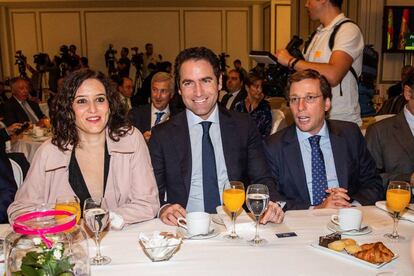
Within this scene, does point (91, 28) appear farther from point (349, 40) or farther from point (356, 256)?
point (356, 256)

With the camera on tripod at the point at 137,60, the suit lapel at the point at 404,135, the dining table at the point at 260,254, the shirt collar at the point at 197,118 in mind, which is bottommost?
the dining table at the point at 260,254

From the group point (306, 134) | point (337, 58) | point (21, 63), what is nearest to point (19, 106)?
point (337, 58)

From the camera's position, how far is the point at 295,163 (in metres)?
2.19

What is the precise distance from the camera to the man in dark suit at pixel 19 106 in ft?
19.4

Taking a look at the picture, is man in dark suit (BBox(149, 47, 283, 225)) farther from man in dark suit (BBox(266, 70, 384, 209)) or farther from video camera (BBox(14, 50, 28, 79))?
video camera (BBox(14, 50, 28, 79))

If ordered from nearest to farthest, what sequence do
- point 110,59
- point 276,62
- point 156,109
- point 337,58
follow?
point 337,58 < point 276,62 < point 156,109 < point 110,59

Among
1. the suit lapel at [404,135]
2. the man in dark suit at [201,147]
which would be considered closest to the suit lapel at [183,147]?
the man in dark suit at [201,147]

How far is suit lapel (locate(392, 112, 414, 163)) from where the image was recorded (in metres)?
2.52

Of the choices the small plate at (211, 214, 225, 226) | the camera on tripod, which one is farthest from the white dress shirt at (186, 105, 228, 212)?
the camera on tripod

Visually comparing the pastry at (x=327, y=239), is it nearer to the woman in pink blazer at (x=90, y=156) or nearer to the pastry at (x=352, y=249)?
the pastry at (x=352, y=249)

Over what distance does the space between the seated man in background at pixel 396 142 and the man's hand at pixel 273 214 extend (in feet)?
3.51

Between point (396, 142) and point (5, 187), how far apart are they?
83.6 inches

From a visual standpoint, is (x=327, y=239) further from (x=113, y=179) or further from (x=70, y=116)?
(x=70, y=116)

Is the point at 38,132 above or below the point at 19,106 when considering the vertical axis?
below
